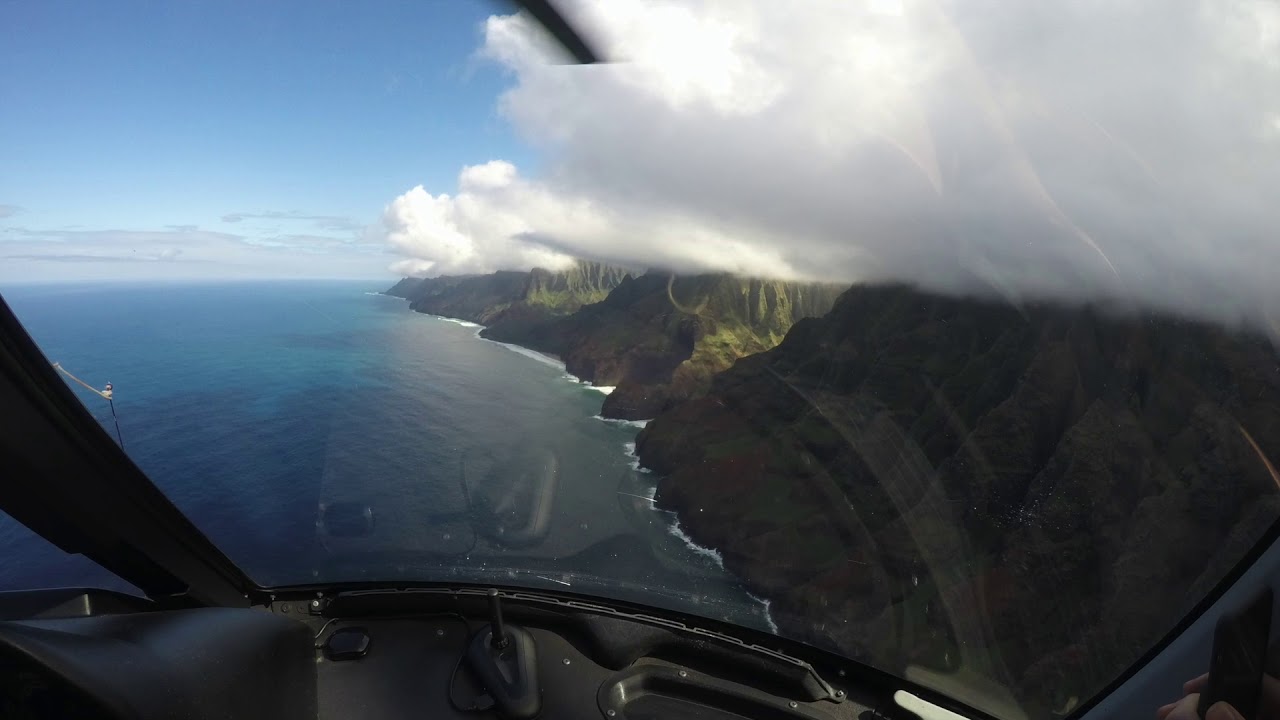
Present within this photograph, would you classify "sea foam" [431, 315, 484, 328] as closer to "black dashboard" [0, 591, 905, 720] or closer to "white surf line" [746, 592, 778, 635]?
"black dashboard" [0, 591, 905, 720]

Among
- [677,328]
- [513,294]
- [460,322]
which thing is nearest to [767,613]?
[677,328]

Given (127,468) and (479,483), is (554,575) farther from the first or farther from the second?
(127,468)

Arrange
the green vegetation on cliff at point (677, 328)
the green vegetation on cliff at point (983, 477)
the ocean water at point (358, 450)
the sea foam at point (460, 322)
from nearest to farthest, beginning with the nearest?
the green vegetation on cliff at point (983, 477), the ocean water at point (358, 450), the green vegetation on cliff at point (677, 328), the sea foam at point (460, 322)

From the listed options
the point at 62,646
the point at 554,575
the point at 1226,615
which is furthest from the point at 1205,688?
the point at 62,646

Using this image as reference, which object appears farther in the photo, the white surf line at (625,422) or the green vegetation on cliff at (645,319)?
the white surf line at (625,422)

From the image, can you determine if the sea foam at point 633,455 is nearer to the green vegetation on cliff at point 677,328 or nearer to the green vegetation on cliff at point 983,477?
the green vegetation on cliff at point 983,477

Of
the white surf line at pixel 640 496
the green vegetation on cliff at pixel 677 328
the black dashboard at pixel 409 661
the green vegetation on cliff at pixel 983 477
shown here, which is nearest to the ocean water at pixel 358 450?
the white surf line at pixel 640 496
